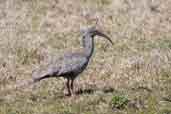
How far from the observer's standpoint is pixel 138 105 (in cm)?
1431

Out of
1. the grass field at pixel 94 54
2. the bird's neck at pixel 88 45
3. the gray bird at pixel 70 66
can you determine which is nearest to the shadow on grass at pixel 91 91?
the grass field at pixel 94 54

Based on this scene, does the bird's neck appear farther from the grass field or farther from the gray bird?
the grass field

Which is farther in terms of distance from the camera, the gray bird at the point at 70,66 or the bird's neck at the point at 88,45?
the bird's neck at the point at 88,45

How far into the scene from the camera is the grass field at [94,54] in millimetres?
14430

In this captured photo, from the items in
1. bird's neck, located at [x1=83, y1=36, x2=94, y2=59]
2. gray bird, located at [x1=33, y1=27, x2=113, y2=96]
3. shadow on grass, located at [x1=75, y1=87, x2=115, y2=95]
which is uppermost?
bird's neck, located at [x1=83, y1=36, x2=94, y2=59]

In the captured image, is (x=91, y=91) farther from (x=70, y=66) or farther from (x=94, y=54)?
(x=94, y=54)

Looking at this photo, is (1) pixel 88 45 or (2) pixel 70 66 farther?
(1) pixel 88 45

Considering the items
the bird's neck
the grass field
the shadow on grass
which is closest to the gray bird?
the bird's neck

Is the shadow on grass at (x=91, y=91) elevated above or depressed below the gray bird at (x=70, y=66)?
below

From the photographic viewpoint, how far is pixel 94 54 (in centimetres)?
1900

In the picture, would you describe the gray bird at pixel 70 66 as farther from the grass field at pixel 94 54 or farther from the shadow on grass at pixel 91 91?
the grass field at pixel 94 54

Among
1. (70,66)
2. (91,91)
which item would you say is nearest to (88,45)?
(70,66)

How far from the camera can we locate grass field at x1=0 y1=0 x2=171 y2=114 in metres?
14.4

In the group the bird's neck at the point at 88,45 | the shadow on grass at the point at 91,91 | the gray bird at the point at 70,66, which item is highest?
the bird's neck at the point at 88,45
